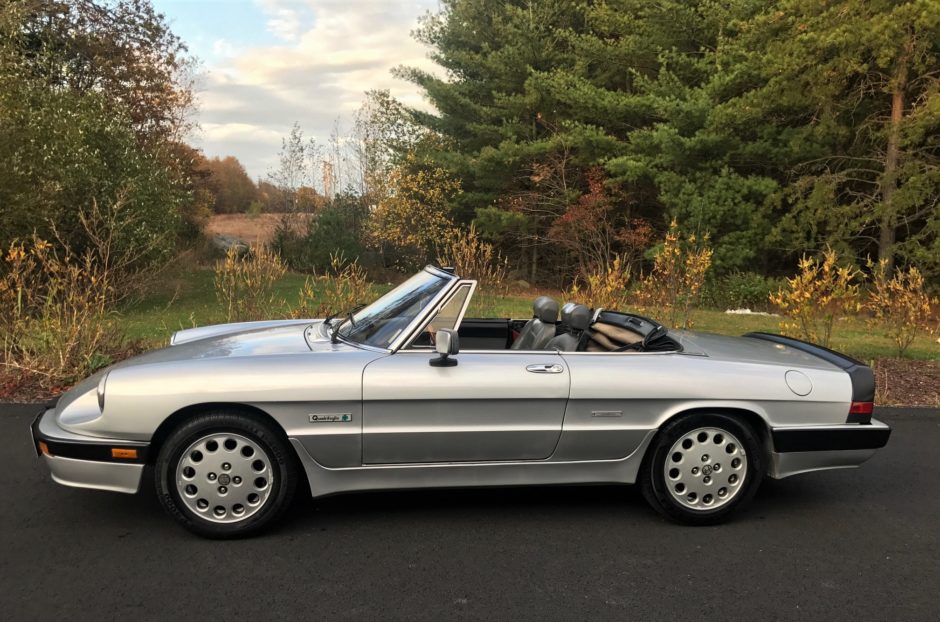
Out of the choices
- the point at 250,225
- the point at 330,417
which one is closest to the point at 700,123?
the point at 330,417

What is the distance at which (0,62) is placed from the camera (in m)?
12.7

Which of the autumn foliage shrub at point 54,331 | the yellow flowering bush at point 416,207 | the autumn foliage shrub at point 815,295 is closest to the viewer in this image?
the autumn foliage shrub at point 54,331

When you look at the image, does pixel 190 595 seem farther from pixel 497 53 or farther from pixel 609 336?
pixel 497 53

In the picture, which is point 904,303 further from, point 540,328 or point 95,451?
point 95,451

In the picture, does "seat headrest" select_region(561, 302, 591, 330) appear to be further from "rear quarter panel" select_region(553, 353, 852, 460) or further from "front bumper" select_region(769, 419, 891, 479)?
"front bumper" select_region(769, 419, 891, 479)

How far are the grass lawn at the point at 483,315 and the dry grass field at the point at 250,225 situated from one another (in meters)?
2.66

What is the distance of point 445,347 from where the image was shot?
331 centimetres

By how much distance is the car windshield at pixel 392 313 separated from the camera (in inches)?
143

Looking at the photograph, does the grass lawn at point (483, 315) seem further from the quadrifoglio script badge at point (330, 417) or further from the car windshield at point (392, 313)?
the quadrifoglio script badge at point (330, 417)

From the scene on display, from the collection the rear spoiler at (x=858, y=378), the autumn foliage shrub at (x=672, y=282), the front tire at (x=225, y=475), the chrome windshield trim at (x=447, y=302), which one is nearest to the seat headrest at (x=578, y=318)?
the chrome windshield trim at (x=447, y=302)

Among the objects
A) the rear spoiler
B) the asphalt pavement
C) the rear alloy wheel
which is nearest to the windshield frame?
the asphalt pavement

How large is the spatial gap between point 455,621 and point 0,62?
47.7ft

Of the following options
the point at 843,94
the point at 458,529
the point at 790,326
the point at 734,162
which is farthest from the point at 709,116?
the point at 458,529

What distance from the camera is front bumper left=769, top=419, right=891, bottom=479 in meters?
3.63
